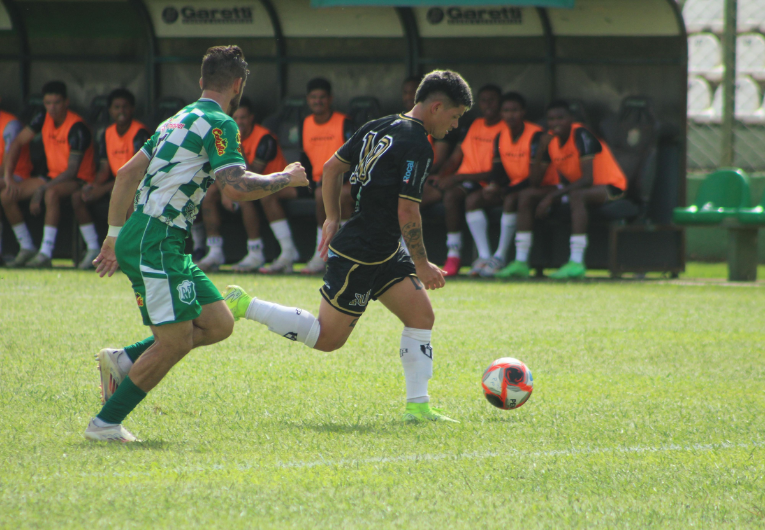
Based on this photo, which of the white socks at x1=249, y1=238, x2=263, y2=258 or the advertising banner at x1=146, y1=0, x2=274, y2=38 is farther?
the advertising banner at x1=146, y1=0, x2=274, y2=38

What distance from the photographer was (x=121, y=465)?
11.7ft

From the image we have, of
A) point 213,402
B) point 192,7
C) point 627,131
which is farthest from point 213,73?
point 192,7

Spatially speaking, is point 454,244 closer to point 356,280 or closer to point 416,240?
point 356,280

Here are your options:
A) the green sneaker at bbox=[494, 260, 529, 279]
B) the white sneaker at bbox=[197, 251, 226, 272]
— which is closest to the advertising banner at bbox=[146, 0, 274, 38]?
the white sneaker at bbox=[197, 251, 226, 272]

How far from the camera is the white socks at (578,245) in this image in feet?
38.1

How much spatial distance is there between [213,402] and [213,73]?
5.34 feet

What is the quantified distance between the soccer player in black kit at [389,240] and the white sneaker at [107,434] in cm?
109

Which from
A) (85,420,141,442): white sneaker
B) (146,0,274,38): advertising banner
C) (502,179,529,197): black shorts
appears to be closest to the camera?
(85,420,141,442): white sneaker

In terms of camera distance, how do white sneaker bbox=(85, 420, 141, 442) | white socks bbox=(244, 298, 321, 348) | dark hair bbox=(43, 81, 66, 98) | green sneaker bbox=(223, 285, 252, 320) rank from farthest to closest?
dark hair bbox=(43, 81, 66, 98) → green sneaker bbox=(223, 285, 252, 320) → white socks bbox=(244, 298, 321, 348) → white sneaker bbox=(85, 420, 141, 442)

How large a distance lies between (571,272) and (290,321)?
7.28 meters

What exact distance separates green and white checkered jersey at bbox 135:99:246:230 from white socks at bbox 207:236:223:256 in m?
8.22

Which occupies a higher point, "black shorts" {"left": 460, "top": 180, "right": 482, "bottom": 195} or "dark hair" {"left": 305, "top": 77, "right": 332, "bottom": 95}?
"dark hair" {"left": 305, "top": 77, "right": 332, "bottom": 95}

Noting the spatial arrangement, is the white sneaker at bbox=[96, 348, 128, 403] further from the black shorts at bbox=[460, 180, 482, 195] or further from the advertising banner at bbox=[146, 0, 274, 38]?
the advertising banner at bbox=[146, 0, 274, 38]

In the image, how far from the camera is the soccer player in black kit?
454 cm
